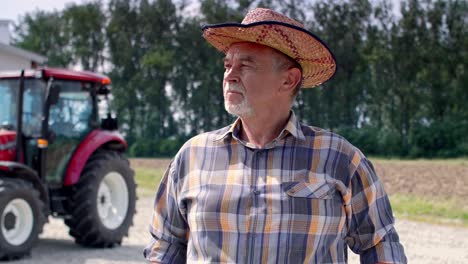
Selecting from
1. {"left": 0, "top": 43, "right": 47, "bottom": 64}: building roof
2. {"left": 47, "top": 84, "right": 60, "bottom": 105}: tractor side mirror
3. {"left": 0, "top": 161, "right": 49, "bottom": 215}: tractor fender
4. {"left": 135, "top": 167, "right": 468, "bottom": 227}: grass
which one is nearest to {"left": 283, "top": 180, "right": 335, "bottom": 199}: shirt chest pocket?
{"left": 0, "top": 161, "right": 49, "bottom": 215}: tractor fender

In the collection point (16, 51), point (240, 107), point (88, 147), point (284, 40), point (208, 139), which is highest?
point (16, 51)

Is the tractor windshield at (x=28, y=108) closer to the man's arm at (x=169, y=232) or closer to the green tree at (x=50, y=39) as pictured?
the man's arm at (x=169, y=232)

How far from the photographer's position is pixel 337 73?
46031 mm

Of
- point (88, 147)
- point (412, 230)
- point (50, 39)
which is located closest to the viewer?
point (88, 147)

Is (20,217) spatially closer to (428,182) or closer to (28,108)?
(28,108)

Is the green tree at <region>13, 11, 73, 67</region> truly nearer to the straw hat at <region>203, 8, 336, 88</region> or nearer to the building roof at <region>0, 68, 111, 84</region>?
the building roof at <region>0, 68, 111, 84</region>

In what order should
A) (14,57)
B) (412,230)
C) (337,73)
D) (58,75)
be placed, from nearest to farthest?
A: 1. (58,75)
2. (412,230)
3. (14,57)
4. (337,73)

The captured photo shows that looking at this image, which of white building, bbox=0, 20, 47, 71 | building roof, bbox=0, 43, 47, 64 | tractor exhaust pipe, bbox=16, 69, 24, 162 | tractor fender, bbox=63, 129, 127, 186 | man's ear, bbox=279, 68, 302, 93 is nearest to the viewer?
man's ear, bbox=279, 68, 302, 93

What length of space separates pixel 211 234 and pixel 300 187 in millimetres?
319

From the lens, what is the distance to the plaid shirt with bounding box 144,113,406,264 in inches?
94.6

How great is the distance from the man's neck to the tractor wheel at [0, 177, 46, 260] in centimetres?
578

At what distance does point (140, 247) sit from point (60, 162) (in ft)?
4.68

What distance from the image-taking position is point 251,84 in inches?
101

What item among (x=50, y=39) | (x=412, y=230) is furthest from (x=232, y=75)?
(x=50, y=39)
